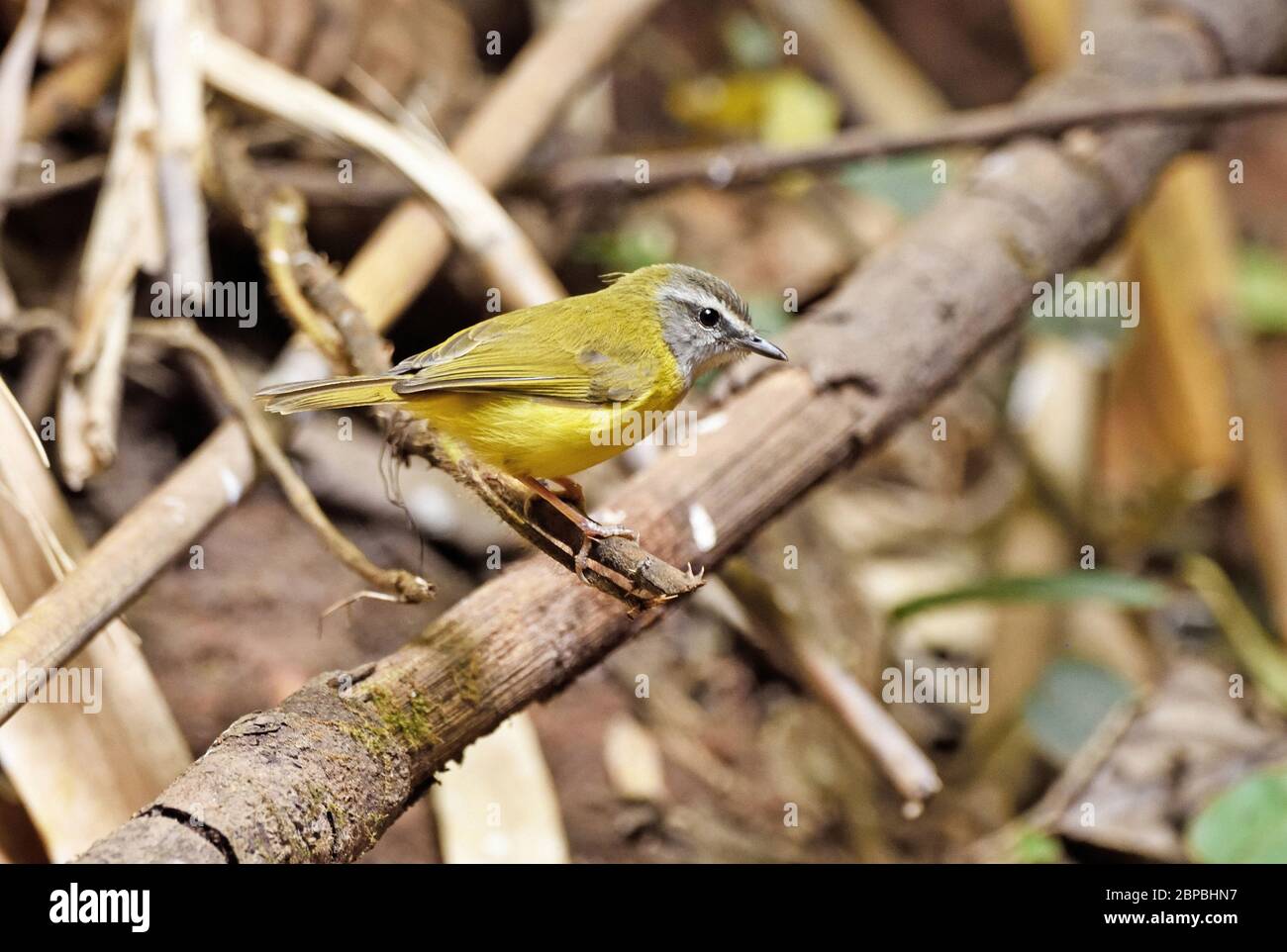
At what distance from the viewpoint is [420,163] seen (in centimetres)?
336

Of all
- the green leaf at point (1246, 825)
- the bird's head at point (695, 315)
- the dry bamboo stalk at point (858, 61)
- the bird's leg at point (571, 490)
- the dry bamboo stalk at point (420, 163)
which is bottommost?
the green leaf at point (1246, 825)

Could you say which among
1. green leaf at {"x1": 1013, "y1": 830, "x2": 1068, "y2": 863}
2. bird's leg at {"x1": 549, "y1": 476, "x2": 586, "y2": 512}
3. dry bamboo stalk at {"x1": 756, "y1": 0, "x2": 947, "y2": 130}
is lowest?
green leaf at {"x1": 1013, "y1": 830, "x2": 1068, "y2": 863}

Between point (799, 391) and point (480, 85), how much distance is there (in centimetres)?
286

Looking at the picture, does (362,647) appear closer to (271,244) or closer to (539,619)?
(539,619)

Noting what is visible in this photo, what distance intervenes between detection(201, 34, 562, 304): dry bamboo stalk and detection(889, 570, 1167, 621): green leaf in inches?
70.1

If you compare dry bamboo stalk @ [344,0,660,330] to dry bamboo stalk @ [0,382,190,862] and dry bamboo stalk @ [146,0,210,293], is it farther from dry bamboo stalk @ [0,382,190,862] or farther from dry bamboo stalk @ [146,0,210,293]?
dry bamboo stalk @ [0,382,190,862]

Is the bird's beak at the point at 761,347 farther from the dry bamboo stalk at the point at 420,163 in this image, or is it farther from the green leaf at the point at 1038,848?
the green leaf at the point at 1038,848

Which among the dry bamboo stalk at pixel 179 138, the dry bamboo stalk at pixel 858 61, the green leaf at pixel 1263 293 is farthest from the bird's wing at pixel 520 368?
the green leaf at pixel 1263 293

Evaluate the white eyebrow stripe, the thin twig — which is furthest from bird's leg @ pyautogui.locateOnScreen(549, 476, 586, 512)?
the white eyebrow stripe

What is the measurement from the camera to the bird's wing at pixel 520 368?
2.17 metres

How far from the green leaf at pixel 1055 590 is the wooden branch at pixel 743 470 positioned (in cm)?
81

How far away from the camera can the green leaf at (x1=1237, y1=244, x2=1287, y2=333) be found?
22.9 ft

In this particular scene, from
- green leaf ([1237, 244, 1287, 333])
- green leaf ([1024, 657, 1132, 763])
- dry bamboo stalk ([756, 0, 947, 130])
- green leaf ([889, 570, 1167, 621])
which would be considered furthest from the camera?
green leaf ([1237, 244, 1287, 333])
